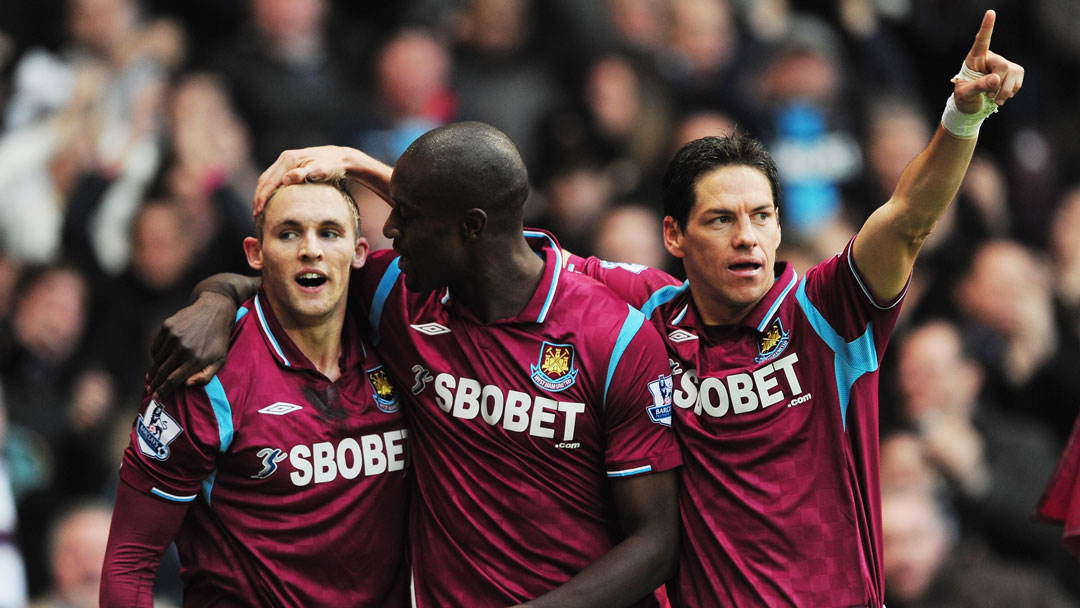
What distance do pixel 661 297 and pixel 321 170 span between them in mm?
1234

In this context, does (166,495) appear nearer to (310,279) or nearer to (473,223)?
(310,279)

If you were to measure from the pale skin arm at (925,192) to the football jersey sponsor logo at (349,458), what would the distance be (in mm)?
1635

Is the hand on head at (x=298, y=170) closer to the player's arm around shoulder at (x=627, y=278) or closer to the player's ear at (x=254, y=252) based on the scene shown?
the player's ear at (x=254, y=252)

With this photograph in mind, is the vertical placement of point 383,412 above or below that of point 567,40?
below

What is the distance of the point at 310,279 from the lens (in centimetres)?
464

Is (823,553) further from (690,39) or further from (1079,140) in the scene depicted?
(1079,140)

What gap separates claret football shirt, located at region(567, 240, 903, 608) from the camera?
437 centimetres

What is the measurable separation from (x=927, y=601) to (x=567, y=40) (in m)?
4.50

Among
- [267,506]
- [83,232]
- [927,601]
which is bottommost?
[927,601]

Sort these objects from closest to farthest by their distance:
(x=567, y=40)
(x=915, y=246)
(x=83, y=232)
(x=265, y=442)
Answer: (x=915, y=246) < (x=265, y=442) < (x=83, y=232) < (x=567, y=40)

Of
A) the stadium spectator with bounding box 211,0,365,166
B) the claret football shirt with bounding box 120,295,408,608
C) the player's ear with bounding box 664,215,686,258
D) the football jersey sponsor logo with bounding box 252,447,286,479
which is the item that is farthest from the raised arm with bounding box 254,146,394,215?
the stadium spectator with bounding box 211,0,365,166

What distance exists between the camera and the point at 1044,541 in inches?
347

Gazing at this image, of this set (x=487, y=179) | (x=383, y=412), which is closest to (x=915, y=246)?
(x=487, y=179)

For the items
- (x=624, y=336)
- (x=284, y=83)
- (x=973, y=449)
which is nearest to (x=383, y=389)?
(x=624, y=336)
